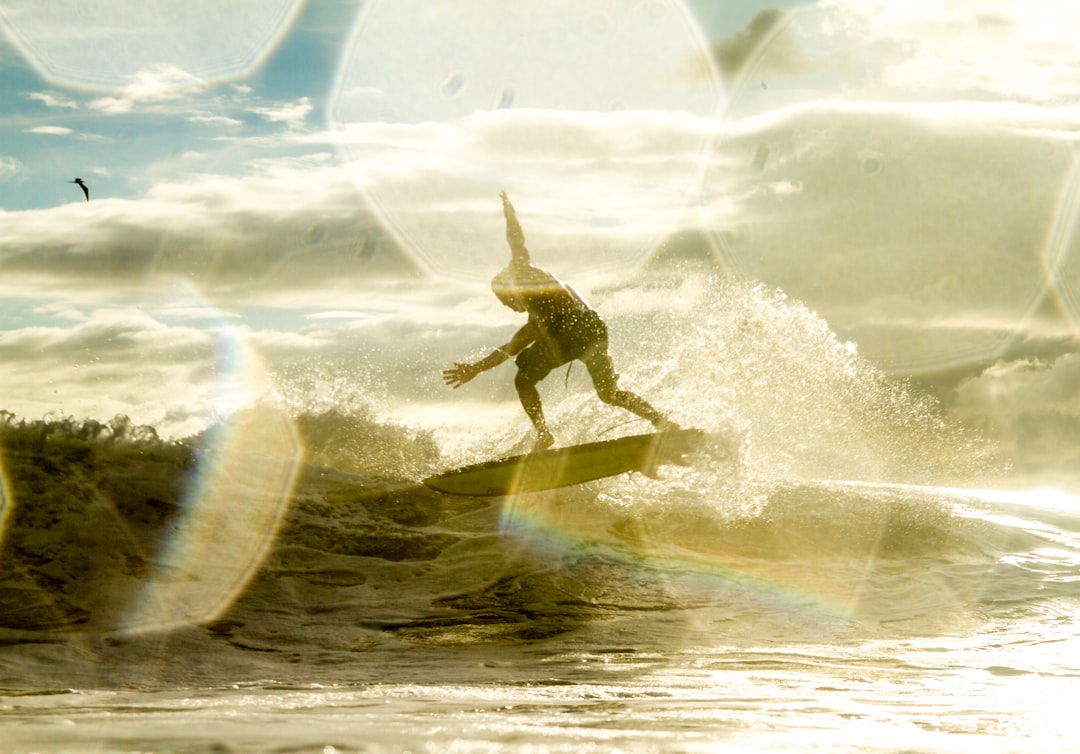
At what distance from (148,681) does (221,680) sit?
1.59 feet

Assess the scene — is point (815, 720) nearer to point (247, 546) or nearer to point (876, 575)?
point (247, 546)

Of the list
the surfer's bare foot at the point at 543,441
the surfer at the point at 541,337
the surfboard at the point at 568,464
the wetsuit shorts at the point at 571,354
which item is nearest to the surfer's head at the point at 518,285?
the surfer at the point at 541,337

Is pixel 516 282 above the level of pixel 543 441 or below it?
above

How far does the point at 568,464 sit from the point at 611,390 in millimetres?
1094

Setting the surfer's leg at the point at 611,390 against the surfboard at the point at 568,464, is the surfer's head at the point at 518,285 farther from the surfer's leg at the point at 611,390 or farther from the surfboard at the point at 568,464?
the surfboard at the point at 568,464

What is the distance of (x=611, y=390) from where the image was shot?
11789 millimetres

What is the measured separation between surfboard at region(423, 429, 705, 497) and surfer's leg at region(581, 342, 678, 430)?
0.70 feet

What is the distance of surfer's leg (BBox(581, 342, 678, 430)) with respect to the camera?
11633 mm

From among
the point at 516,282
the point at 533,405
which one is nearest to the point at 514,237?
the point at 516,282

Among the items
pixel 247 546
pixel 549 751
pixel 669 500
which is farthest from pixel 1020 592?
pixel 549 751

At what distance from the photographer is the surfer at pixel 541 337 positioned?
1118cm

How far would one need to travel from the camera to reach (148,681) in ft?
22.1

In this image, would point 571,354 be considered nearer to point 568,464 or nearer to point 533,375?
point 533,375

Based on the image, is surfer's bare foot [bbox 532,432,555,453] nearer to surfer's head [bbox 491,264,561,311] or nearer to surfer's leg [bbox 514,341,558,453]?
surfer's leg [bbox 514,341,558,453]
